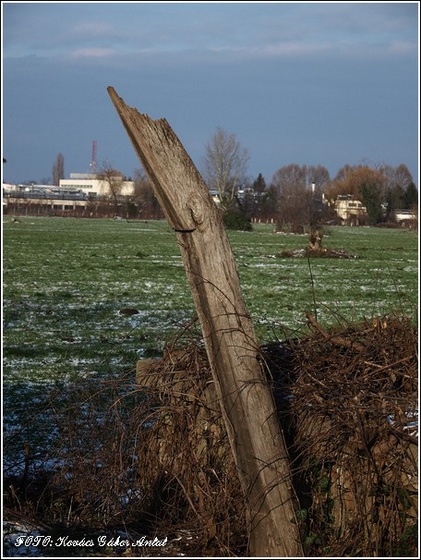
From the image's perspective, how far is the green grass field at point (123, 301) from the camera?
30.3 ft

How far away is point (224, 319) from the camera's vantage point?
4.60 metres

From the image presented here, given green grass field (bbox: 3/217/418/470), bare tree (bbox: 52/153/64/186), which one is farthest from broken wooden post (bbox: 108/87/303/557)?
bare tree (bbox: 52/153/64/186)

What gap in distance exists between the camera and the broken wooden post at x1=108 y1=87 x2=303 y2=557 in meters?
4.52

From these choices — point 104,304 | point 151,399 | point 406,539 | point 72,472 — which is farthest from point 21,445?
point 104,304

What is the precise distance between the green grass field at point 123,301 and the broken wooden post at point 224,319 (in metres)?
0.53

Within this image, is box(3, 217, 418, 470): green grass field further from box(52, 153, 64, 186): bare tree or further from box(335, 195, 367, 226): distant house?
box(52, 153, 64, 186): bare tree

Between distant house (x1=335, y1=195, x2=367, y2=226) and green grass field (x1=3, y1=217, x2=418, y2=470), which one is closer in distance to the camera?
green grass field (x1=3, y1=217, x2=418, y2=470)

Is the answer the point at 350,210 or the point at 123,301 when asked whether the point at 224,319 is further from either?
the point at 350,210

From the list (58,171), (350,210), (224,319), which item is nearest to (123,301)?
(224,319)

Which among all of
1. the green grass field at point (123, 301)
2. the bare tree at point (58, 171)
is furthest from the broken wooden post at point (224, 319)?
the bare tree at point (58, 171)

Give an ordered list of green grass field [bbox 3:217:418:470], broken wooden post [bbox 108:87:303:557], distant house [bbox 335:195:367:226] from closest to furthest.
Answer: broken wooden post [bbox 108:87:303:557], green grass field [bbox 3:217:418:470], distant house [bbox 335:195:367:226]

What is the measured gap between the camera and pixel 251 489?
14.9 ft

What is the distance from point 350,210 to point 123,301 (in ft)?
215

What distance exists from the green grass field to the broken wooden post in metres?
0.53
